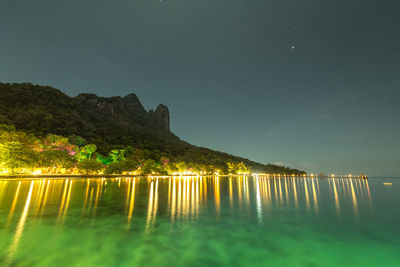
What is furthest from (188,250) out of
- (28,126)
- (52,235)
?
(28,126)

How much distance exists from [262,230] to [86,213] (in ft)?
41.5

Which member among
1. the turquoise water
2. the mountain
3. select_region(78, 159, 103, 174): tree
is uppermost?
the mountain

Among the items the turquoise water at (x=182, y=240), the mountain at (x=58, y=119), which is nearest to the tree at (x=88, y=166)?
the mountain at (x=58, y=119)

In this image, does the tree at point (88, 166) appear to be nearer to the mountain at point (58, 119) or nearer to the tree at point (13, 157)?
the tree at point (13, 157)

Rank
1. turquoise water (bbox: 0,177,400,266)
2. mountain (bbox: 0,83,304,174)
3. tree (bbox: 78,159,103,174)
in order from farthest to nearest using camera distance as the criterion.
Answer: mountain (bbox: 0,83,304,174) < tree (bbox: 78,159,103,174) < turquoise water (bbox: 0,177,400,266)

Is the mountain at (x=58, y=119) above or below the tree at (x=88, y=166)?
above

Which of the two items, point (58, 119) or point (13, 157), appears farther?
point (58, 119)

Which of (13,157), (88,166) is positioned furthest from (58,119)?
(13,157)

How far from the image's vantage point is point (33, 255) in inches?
270

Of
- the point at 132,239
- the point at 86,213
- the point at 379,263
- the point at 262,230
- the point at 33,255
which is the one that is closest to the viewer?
the point at 33,255

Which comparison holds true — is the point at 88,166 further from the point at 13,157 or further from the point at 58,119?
the point at 58,119

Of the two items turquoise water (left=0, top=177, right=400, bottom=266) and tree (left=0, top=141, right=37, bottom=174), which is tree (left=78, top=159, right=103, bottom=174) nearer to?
tree (left=0, top=141, right=37, bottom=174)

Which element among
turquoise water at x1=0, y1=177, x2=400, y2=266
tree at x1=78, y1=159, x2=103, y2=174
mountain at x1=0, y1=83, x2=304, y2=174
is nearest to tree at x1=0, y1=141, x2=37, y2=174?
tree at x1=78, y1=159, x2=103, y2=174

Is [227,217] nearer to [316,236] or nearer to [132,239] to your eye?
[316,236]
